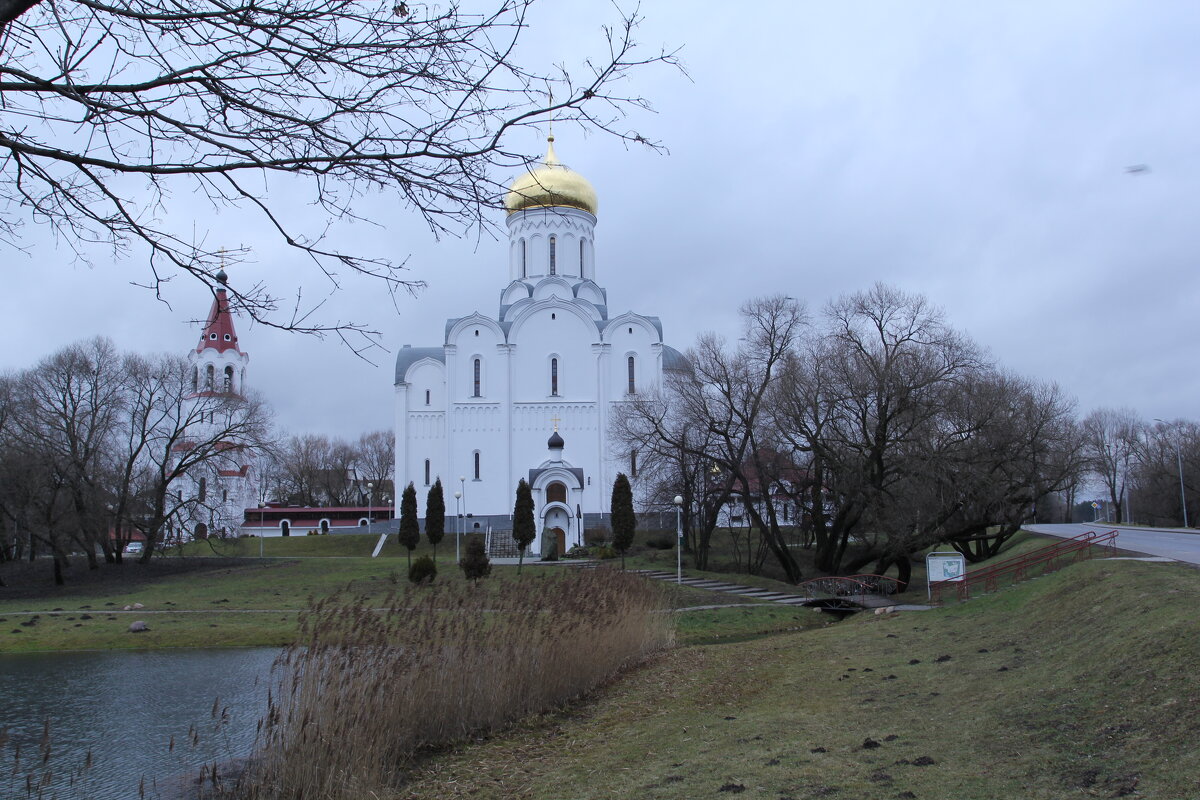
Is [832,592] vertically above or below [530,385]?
below

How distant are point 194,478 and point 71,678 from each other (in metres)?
23.8

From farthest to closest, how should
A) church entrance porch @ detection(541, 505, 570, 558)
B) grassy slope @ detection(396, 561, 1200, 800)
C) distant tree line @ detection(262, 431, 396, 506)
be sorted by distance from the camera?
distant tree line @ detection(262, 431, 396, 506)
church entrance porch @ detection(541, 505, 570, 558)
grassy slope @ detection(396, 561, 1200, 800)

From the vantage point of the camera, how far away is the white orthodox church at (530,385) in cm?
4744

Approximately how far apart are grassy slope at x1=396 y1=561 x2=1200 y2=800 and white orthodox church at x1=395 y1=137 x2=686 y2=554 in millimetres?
33764

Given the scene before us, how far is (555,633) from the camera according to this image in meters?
11.2

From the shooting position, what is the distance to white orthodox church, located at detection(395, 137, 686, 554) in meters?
47.4

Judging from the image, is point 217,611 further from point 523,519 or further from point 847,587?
point 847,587

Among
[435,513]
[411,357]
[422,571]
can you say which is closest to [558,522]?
[435,513]

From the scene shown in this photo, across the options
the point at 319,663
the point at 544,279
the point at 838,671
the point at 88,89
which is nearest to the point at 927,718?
the point at 838,671

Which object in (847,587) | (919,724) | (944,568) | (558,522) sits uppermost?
(558,522)

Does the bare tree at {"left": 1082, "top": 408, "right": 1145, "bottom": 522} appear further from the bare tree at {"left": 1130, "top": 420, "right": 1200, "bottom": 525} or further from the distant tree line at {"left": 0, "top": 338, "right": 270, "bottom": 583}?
the distant tree line at {"left": 0, "top": 338, "right": 270, "bottom": 583}

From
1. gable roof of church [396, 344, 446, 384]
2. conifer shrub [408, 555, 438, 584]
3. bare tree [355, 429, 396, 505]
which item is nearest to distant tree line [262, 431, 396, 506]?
bare tree [355, 429, 396, 505]

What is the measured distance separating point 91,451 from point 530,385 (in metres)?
22.1

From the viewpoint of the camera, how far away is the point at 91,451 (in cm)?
3228
